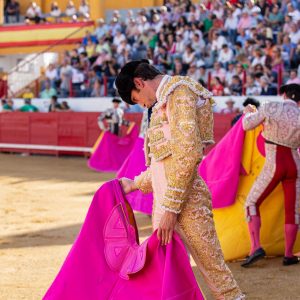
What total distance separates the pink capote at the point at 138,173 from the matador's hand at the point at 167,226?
366cm

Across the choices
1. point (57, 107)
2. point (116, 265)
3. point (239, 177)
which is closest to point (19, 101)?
point (57, 107)

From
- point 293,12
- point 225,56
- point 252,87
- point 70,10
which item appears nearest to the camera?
point 252,87

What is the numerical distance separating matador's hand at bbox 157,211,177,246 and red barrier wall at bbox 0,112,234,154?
414 inches

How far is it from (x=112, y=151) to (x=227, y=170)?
6413 mm

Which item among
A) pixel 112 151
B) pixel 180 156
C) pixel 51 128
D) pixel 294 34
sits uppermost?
pixel 294 34

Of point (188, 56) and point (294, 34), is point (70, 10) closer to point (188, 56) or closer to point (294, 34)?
point (188, 56)

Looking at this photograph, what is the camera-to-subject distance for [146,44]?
14766mm

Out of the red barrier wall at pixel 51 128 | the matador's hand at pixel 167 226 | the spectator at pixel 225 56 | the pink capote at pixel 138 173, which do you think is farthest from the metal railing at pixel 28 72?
the matador's hand at pixel 167 226

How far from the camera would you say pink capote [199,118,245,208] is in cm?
493

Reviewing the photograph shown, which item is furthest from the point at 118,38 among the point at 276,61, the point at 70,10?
the point at 276,61

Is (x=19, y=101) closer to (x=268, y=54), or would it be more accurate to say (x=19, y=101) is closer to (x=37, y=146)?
(x=37, y=146)

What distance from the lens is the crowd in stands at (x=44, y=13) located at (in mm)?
19656

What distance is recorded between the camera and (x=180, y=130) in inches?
102

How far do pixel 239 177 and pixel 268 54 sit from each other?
6.96 metres
